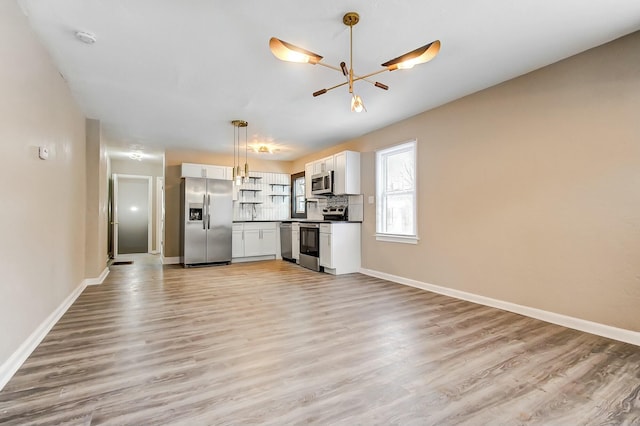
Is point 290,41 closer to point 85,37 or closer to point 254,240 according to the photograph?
point 85,37

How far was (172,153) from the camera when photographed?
22.6 ft

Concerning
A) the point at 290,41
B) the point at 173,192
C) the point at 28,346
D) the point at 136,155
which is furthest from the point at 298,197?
the point at 28,346

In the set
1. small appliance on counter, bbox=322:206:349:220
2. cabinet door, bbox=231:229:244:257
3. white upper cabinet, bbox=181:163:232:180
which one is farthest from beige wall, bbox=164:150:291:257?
small appliance on counter, bbox=322:206:349:220

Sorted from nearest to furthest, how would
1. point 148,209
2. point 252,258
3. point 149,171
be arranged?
1. point 252,258
2. point 149,171
3. point 148,209

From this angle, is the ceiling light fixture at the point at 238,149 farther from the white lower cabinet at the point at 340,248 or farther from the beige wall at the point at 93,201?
the beige wall at the point at 93,201

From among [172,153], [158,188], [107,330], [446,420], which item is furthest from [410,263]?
[158,188]

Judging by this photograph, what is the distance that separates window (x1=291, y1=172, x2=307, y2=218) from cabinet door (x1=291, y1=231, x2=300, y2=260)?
945mm

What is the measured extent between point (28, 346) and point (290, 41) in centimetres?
314

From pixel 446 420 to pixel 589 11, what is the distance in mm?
2948

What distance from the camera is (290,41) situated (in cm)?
264

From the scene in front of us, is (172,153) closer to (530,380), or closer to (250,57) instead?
(250,57)

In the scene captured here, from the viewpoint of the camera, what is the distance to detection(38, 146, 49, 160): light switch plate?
8.37ft

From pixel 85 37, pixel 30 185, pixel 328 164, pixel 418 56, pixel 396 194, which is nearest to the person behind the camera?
pixel 418 56

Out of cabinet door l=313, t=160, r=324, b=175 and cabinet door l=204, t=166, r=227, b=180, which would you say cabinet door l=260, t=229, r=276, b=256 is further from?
cabinet door l=313, t=160, r=324, b=175
